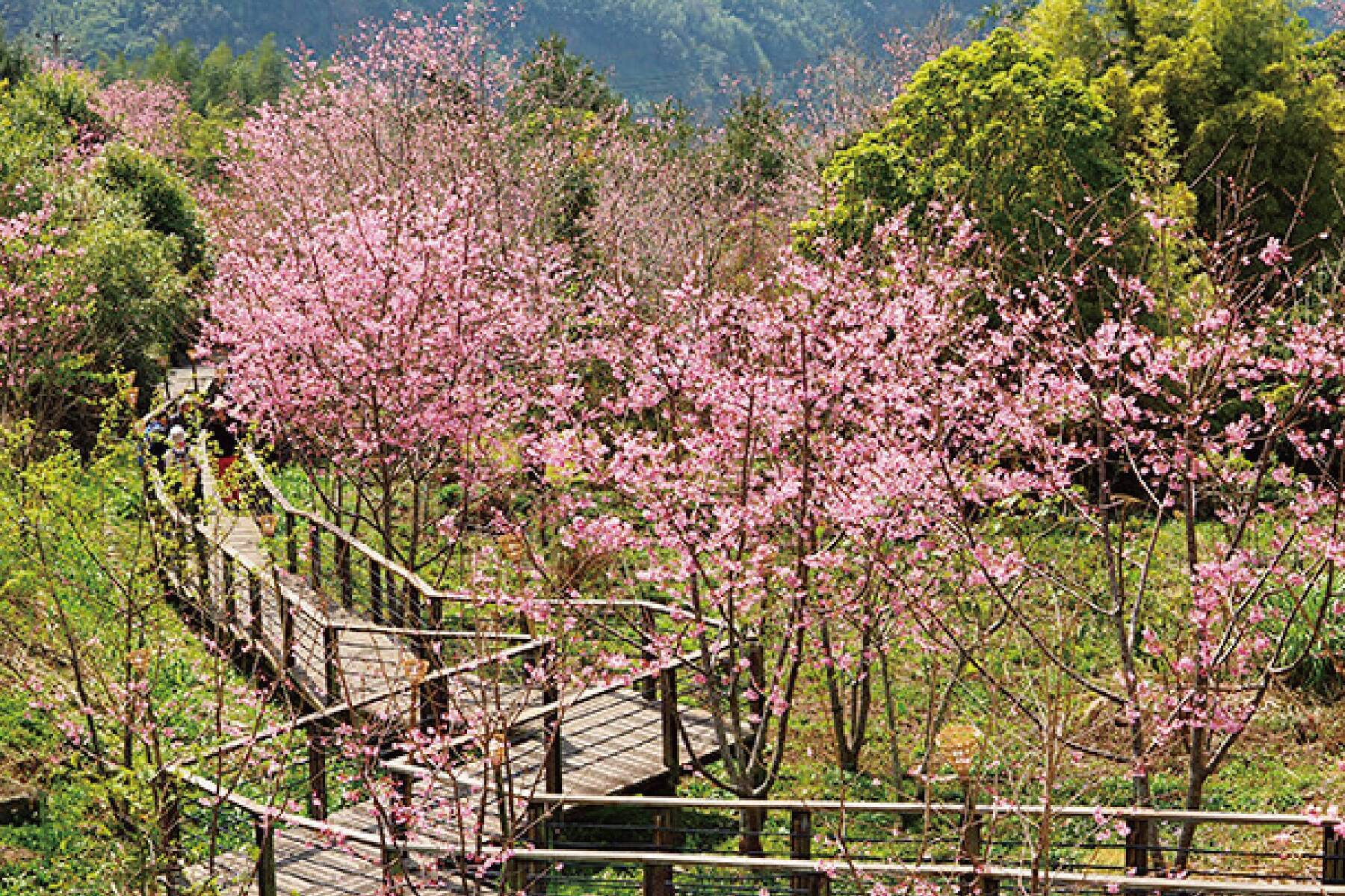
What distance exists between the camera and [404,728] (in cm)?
994

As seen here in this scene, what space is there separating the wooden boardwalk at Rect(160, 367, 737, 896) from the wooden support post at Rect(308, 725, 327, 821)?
212 millimetres

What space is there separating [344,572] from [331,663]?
10.2ft

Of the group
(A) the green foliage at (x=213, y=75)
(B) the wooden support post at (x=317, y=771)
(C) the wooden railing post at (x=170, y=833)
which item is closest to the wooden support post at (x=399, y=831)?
(B) the wooden support post at (x=317, y=771)

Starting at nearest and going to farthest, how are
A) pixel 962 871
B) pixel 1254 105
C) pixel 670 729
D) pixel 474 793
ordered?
1. pixel 962 871
2. pixel 474 793
3. pixel 670 729
4. pixel 1254 105

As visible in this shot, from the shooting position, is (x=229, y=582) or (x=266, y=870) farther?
(x=229, y=582)

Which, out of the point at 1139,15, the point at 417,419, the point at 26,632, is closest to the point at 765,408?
the point at 417,419

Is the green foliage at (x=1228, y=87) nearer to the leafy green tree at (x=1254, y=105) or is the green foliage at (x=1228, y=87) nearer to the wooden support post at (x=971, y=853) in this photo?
the leafy green tree at (x=1254, y=105)

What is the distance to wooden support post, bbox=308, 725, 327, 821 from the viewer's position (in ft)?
30.9

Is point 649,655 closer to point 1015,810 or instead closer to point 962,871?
point 962,871

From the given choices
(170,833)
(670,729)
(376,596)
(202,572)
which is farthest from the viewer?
(376,596)

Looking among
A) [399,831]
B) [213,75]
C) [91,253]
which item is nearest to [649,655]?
[399,831]

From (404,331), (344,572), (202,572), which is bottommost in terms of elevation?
(202,572)

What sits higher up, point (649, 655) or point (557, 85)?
point (557, 85)

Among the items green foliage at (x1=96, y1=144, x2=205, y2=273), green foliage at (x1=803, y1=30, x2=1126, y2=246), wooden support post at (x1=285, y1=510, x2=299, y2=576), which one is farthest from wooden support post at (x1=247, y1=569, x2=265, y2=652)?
green foliage at (x1=96, y1=144, x2=205, y2=273)
